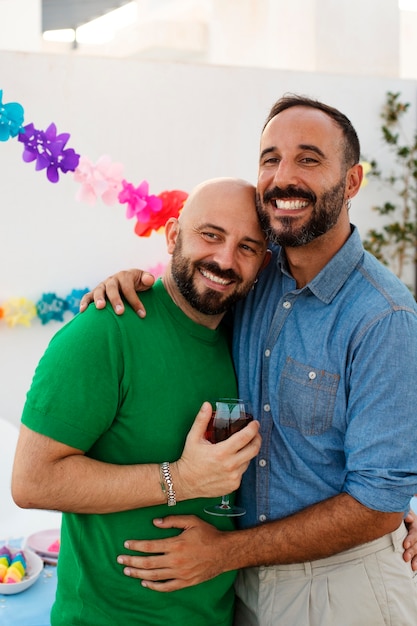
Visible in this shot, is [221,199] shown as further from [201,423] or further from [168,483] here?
[168,483]

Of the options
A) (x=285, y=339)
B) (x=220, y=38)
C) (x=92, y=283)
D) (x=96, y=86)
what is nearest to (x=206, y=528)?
(x=285, y=339)

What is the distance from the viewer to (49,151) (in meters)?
3.19

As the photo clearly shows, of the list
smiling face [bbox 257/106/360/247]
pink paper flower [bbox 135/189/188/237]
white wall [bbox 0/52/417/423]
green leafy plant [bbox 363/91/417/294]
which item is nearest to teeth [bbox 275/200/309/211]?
smiling face [bbox 257/106/360/247]

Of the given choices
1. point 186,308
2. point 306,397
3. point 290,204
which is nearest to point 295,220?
point 290,204

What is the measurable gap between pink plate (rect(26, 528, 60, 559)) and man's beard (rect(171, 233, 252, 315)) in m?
1.35

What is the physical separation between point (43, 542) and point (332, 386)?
5.26 ft

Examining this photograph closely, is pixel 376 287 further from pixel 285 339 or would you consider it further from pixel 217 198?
pixel 217 198

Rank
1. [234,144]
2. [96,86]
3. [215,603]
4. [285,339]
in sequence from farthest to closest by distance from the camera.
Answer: [234,144] < [96,86] < [285,339] < [215,603]

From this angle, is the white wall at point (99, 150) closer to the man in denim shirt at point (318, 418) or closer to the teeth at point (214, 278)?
the man in denim shirt at point (318, 418)

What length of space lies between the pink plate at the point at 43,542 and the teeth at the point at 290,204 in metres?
1.65

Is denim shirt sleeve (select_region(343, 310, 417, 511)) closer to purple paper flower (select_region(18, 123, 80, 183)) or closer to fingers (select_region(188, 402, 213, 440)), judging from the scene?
fingers (select_region(188, 402, 213, 440))

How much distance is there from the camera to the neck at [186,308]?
2193 millimetres

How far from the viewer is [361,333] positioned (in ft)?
6.68

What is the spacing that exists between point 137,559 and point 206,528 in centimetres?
21
